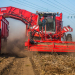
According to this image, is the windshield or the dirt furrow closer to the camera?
the dirt furrow

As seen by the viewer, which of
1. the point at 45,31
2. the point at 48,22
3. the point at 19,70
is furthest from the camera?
the point at 48,22

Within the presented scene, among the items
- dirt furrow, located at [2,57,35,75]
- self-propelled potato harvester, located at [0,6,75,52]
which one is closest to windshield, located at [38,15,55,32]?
self-propelled potato harvester, located at [0,6,75,52]

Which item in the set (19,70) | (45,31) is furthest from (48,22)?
(19,70)

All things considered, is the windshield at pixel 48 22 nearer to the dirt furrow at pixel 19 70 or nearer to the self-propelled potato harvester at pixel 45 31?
the self-propelled potato harvester at pixel 45 31

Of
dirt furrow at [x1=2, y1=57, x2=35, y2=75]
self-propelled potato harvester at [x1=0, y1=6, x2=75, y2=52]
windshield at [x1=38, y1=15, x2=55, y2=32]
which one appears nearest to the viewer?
→ dirt furrow at [x1=2, y1=57, x2=35, y2=75]

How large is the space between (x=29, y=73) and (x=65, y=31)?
7136 millimetres

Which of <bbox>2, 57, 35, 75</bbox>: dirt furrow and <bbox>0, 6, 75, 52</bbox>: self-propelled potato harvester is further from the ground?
<bbox>0, 6, 75, 52</bbox>: self-propelled potato harvester

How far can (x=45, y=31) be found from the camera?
974 cm

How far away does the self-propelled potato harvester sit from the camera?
8.12 meters

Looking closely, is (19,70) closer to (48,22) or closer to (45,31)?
(45,31)

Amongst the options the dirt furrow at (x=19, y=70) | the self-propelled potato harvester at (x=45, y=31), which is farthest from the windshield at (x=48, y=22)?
the dirt furrow at (x=19, y=70)

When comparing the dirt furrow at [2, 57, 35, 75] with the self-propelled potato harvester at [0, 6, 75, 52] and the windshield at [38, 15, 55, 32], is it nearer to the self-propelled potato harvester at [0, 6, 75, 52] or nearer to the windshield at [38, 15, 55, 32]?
the self-propelled potato harvester at [0, 6, 75, 52]

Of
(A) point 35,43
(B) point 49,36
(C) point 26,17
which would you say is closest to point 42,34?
(B) point 49,36

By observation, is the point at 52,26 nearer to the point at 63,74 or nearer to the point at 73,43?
the point at 73,43
